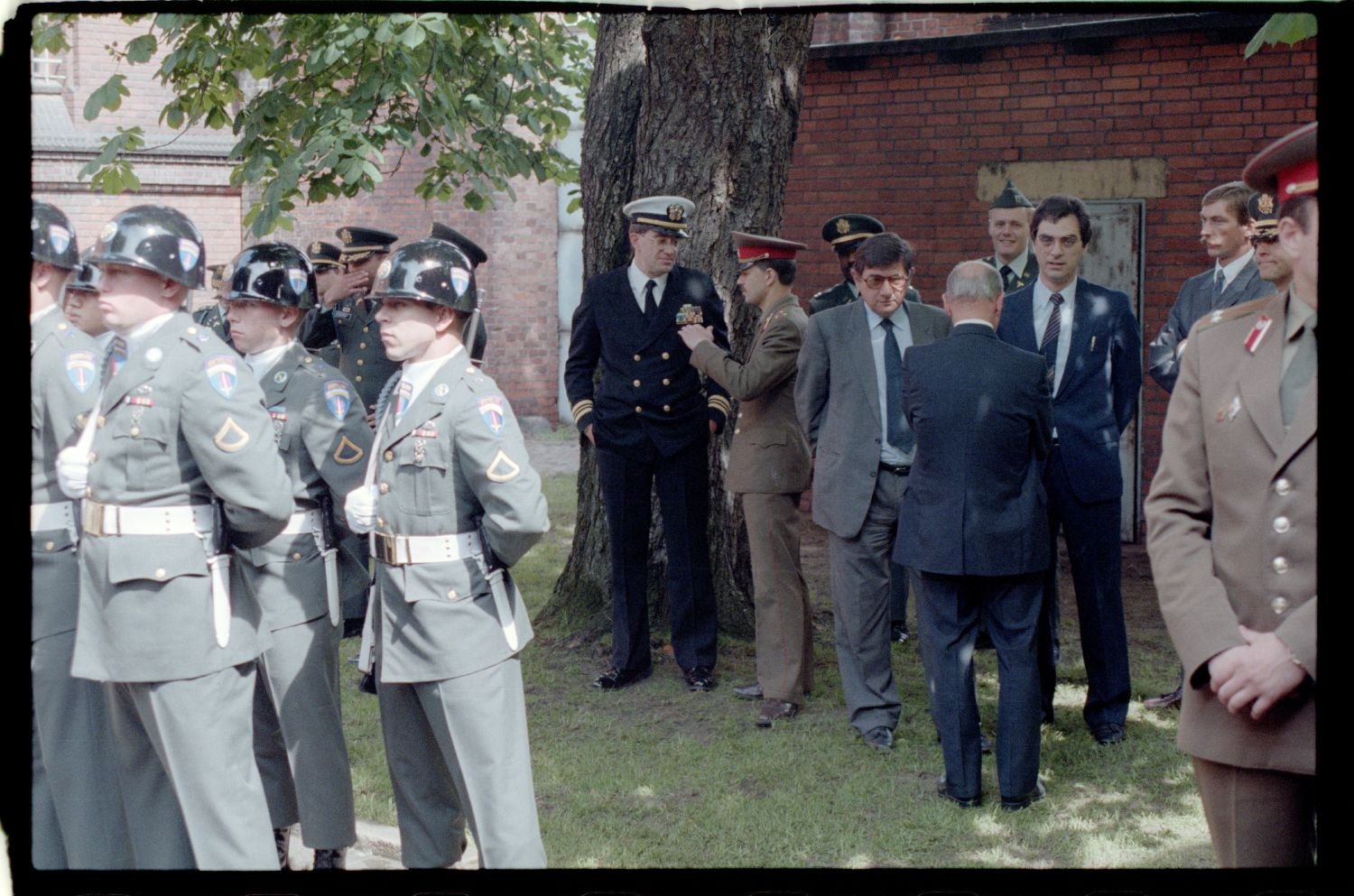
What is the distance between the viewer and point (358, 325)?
7578 millimetres

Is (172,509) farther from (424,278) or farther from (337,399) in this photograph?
(424,278)

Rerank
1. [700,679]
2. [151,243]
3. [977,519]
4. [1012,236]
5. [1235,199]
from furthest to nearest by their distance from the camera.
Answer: [1012,236] < [700,679] < [1235,199] < [977,519] < [151,243]

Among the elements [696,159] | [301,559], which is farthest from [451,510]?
[696,159]

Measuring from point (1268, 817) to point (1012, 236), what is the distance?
169 inches

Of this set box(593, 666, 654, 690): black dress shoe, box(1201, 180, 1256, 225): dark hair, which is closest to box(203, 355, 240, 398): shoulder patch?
box(593, 666, 654, 690): black dress shoe

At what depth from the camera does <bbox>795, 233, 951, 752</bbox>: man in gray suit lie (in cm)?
565

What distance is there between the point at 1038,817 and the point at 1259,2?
283 cm

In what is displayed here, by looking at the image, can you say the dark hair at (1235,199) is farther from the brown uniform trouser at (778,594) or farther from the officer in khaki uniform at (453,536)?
the officer in khaki uniform at (453,536)

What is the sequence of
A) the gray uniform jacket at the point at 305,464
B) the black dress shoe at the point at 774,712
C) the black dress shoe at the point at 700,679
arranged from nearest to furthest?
the gray uniform jacket at the point at 305,464
the black dress shoe at the point at 774,712
the black dress shoe at the point at 700,679

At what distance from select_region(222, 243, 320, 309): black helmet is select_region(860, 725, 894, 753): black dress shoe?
9.31 ft

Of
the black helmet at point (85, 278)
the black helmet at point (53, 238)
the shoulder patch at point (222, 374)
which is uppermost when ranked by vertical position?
the black helmet at point (53, 238)

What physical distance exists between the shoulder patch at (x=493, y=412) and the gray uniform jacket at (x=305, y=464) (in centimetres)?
71

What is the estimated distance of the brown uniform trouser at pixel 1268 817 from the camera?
3057mm

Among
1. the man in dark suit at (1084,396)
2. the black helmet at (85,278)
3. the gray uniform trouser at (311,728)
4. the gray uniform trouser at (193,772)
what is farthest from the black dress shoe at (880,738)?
the black helmet at (85,278)
